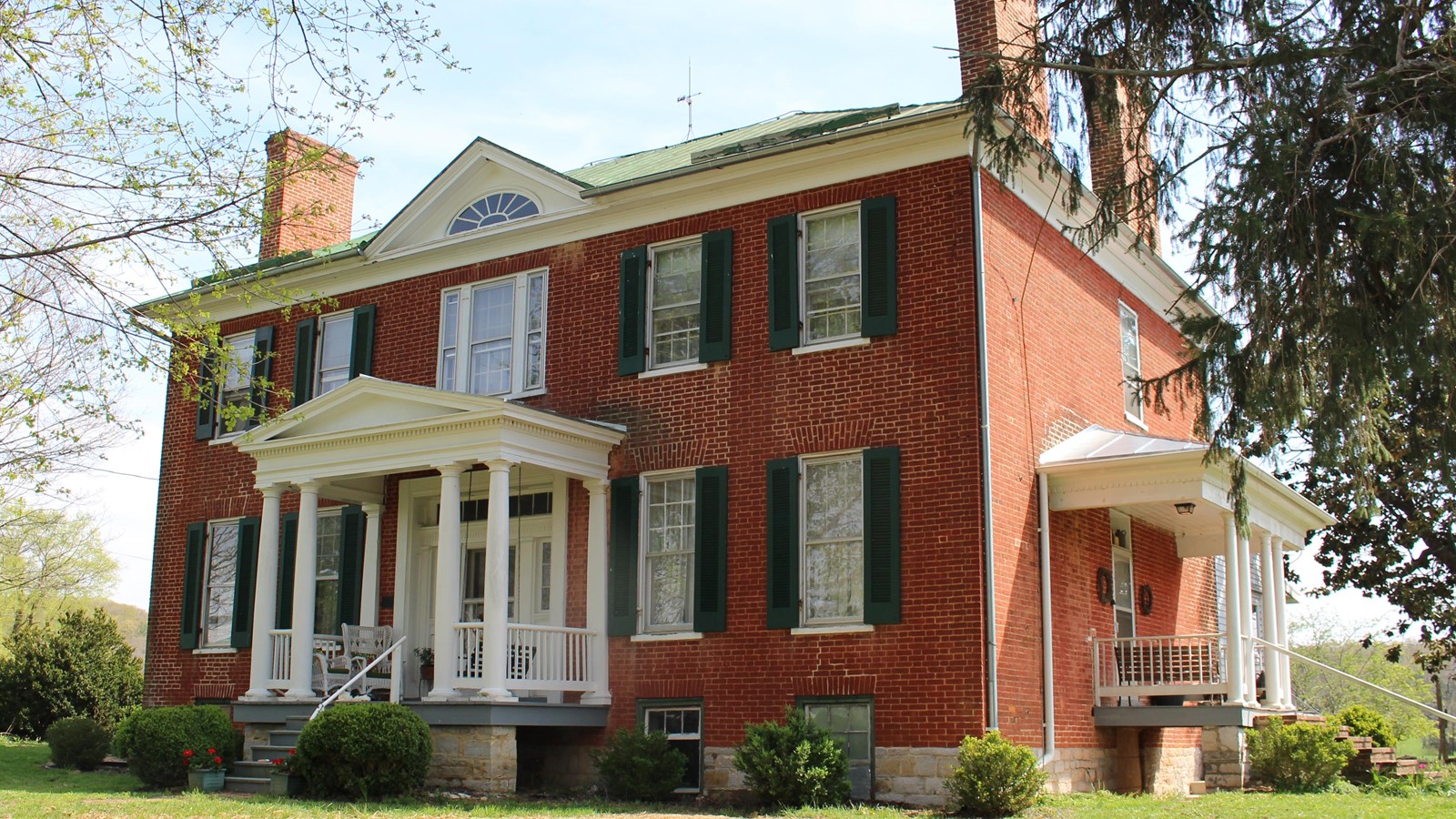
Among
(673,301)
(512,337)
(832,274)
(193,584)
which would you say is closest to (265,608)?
(193,584)

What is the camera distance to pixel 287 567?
19906 millimetres

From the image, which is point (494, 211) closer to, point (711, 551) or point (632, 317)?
point (632, 317)

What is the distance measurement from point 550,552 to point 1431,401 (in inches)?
409

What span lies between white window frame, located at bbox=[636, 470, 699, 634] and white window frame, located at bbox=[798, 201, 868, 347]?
2.14 m

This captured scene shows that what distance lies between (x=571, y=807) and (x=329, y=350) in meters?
9.14

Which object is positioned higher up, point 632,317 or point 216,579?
point 632,317

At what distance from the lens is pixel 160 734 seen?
16438 mm

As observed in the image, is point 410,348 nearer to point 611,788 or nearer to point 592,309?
point 592,309

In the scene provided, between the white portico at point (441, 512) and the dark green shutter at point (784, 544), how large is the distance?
2.28 meters

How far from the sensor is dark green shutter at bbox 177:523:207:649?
20891 mm

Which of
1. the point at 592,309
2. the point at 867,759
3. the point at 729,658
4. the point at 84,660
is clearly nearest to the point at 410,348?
the point at 592,309

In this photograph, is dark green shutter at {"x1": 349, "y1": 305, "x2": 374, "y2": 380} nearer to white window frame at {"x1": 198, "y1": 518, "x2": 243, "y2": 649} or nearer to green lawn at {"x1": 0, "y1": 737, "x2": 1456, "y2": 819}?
white window frame at {"x1": 198, "y1": 518, "x2": 243, "y2": 649}

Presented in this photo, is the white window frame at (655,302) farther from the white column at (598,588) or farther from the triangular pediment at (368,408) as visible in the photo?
the triangular pediment at (368,408)

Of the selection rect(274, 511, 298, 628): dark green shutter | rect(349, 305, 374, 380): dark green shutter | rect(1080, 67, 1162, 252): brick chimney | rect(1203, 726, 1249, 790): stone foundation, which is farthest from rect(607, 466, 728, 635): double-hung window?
rect(1080, 67, 1162, 252): brick chimney
